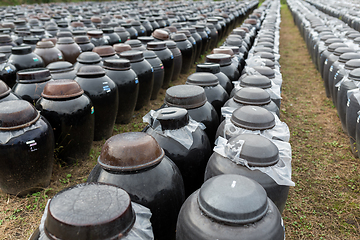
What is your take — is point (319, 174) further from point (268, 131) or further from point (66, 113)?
point (66, 113)

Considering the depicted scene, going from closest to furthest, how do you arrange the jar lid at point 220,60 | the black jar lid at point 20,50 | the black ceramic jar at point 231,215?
the black ceramic jar at point 231,215, the black jar lid at point 20,50, the jar lid at point 220,60

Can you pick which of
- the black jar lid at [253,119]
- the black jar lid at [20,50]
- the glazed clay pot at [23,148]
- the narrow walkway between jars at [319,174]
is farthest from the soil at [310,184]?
the black jar lid at [20,50]

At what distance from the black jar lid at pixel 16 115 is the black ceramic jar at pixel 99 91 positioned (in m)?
1.12

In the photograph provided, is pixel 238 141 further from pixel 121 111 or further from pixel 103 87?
pixel 121 111

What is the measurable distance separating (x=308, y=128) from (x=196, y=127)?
3454 millimetres

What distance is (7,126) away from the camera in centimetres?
274

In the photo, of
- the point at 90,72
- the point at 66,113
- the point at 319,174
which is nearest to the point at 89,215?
the point at 66,113

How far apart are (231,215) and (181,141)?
3.73ft

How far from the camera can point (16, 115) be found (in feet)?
9.06

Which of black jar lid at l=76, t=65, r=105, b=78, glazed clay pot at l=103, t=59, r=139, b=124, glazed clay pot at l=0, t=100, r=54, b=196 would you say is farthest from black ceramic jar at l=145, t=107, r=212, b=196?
glazed clay pot at l=103, t=59, r=139, b=124

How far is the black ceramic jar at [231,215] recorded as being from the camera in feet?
5.10

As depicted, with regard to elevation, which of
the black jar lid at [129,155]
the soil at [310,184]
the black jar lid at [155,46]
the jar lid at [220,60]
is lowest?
the soil at [310,184]

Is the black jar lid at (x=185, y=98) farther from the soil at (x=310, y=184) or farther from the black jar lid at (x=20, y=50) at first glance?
the black jar lid at (x=20, y=50)

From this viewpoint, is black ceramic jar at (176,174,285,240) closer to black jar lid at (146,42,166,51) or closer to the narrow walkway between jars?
the narrow walkway between jars
